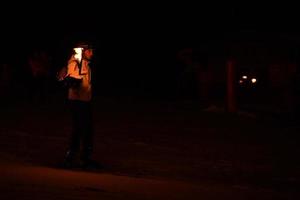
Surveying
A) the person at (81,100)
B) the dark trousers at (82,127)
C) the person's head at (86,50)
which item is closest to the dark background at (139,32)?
the person's head at (86,50)

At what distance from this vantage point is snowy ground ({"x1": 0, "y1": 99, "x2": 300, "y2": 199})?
8938 mm

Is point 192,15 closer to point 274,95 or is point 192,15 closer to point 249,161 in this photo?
point 274,95

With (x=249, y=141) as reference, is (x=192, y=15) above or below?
above

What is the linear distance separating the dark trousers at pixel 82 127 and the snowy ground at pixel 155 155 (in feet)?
1.55

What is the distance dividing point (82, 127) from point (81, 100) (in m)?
0.43

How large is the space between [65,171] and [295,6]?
92.7 ft

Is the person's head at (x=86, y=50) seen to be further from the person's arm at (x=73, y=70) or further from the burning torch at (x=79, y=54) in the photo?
the person's arm at (x=73, y=70)

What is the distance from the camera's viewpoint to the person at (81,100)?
10992 mm

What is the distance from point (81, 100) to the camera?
11.0 metres

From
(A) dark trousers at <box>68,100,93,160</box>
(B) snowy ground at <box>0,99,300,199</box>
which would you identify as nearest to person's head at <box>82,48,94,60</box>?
(A) dark trousers at <box>68,100,93,160</box>

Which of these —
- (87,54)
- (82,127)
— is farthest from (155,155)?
(87,54)

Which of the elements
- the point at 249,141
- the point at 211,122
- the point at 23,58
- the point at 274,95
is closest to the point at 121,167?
the point at 249,141

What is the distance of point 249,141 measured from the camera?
56.2 feet

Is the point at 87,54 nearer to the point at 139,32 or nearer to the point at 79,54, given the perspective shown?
the point at 79,54
